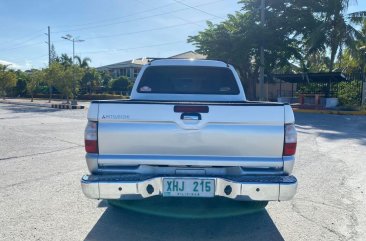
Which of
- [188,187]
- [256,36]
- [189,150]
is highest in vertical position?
[256,36]

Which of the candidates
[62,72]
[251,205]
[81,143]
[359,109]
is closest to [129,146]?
[251,205]

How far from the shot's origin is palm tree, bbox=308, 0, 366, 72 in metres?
23.8

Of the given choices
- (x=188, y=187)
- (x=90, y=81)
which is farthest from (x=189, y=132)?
(x=90, y=81)

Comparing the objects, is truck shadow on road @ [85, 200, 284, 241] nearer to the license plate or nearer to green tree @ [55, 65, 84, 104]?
the license plate

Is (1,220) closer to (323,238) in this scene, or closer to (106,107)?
(106,107)

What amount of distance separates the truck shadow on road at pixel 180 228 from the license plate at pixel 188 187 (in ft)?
1.93

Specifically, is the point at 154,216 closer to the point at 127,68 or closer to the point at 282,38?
the point at 282,38

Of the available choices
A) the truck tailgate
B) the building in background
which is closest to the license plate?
the truck tailgate

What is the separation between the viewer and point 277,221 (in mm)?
3703

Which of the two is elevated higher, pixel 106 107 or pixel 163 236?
pixel 106 107

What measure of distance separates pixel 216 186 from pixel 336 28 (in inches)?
1009

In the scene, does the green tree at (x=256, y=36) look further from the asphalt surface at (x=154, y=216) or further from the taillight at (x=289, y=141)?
the taillight at (x=289, y=141)

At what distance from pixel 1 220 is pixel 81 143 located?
5.36m

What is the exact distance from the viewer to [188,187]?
117 inches
